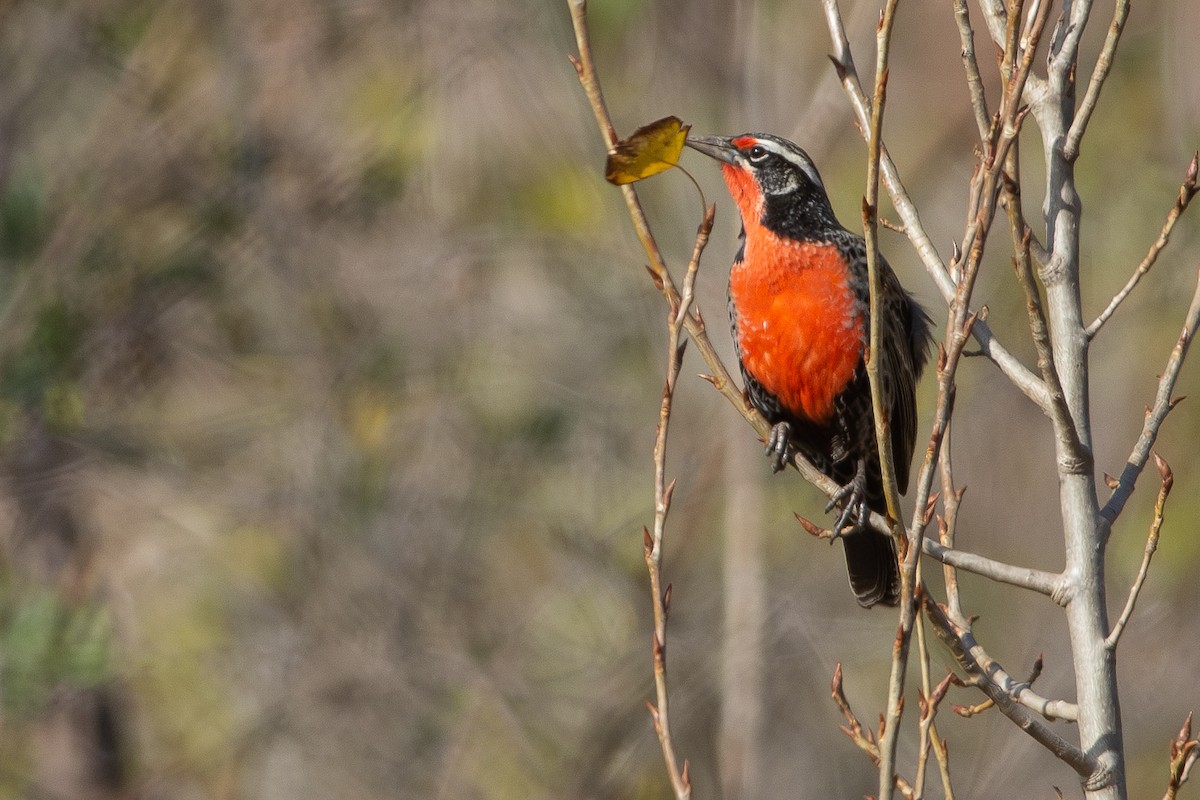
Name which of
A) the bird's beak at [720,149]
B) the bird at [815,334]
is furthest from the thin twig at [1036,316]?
the bird's beak at [720,149]

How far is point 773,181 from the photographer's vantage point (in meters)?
4.61

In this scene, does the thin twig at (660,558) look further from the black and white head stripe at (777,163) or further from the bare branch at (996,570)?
the black and white head stripe at (777,163)

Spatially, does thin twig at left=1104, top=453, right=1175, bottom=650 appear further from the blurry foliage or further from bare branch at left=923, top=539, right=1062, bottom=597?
the blurry foliage

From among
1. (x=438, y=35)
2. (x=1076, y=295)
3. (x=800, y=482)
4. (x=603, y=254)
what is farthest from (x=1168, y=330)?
(x=1076, y=295)

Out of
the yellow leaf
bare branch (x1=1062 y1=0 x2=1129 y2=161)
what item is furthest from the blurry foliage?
bare branch (x1=1062 y1=0 x2=1129 y2=161)

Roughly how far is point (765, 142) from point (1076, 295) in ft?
5.79

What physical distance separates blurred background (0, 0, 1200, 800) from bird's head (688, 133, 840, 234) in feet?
6.95

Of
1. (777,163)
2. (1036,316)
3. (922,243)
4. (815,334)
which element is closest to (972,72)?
(922,243)

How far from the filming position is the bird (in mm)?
4281

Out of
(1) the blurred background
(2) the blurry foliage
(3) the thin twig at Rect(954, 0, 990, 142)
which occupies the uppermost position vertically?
(3) the thin twig at Rect(954, 0, 990, 142)

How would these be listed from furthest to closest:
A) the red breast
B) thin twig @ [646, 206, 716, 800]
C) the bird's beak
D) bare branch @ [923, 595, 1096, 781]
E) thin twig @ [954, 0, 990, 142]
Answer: the bird's beak, the red breast, thin twig @ [954, 0, 990, 142], bare branch @ [923, 595, 1096, 781], thin twig @ [646, 206, 716, 800]

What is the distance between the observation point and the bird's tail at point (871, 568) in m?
4.70

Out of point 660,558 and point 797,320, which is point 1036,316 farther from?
point 797,320

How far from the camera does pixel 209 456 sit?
750cm
